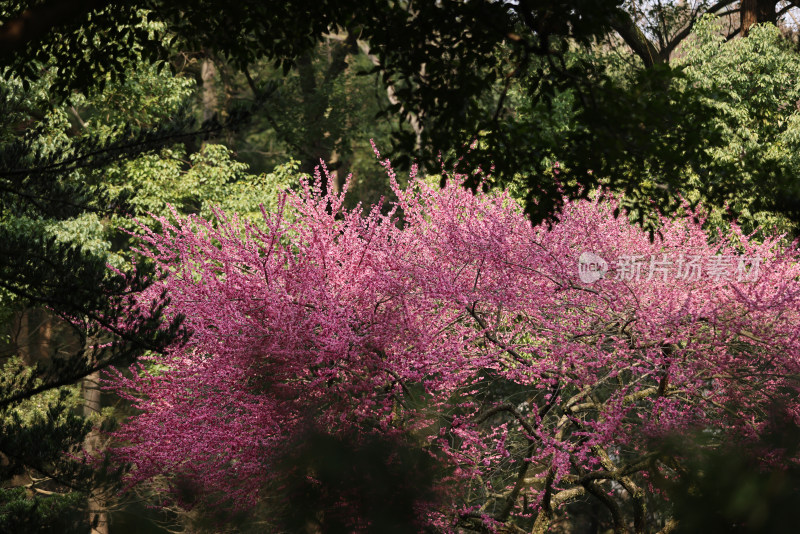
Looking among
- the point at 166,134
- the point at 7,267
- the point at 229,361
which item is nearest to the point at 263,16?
the point at 166,134

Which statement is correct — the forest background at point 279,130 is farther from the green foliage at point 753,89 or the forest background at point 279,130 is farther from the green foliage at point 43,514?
the green foliage at point 753,89

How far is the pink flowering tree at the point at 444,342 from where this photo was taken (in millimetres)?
10508

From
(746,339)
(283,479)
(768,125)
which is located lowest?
(283,479)

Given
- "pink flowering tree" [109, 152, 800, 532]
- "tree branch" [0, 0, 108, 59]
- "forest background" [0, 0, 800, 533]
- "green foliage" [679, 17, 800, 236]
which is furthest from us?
"green foliage" [679, 17, 800, 236]

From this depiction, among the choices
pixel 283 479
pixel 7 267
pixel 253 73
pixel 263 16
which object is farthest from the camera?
pixel 253 73

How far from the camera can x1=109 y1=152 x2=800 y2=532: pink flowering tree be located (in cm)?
1051

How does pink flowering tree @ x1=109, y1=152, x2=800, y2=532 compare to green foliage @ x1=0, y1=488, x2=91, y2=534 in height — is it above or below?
above

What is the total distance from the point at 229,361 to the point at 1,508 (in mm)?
3246

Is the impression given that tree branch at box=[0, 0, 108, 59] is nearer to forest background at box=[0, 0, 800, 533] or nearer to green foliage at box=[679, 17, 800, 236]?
forest background at box=[0, 0, 800, 533]

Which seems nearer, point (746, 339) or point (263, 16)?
point (263, 16)

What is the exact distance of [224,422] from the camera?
35.7 feet

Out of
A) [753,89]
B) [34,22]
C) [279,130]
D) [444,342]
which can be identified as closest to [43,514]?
[444,342]

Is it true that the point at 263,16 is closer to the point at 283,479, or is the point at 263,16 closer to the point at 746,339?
the point at 283,479

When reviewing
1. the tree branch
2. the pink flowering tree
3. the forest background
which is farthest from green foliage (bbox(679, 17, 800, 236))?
the tree branch
